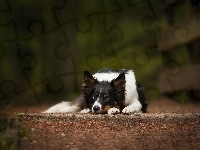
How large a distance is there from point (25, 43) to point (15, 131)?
717 cm

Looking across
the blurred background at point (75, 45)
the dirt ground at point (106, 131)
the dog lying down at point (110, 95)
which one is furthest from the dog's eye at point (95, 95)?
the blurred background at point (75, 45)

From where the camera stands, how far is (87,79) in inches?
364

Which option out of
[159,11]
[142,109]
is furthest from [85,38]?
[142,109]

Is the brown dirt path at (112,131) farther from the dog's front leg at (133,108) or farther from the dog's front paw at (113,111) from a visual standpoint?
the dog's front leg at (133,108)

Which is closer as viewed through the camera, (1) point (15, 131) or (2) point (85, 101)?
(1) point (15, 131)

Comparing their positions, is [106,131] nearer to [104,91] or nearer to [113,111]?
[113,111]

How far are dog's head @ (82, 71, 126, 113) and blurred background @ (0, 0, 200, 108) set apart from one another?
2475mm

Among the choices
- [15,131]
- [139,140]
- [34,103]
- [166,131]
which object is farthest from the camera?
[34,103]

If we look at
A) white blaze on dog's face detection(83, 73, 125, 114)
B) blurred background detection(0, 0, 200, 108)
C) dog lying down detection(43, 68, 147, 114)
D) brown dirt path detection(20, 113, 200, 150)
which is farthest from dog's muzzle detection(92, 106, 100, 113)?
blurred background detection(0, 0, 200, 108)

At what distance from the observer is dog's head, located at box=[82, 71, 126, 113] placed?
9008mm

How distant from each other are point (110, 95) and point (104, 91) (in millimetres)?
119

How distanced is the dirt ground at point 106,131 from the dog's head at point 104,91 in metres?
0.88

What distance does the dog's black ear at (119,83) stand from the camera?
30.3 ft

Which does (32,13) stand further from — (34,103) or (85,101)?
(85,101)
